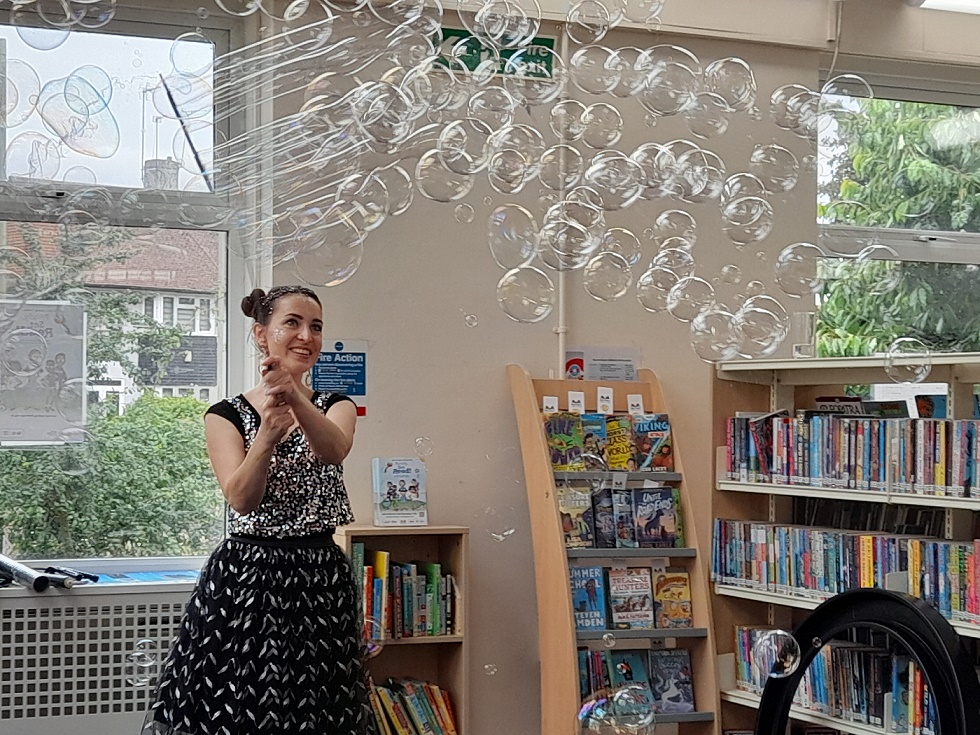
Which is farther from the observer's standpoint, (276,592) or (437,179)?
(437,179)

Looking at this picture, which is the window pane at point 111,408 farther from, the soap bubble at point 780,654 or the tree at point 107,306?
the soap bubble at point 780,654

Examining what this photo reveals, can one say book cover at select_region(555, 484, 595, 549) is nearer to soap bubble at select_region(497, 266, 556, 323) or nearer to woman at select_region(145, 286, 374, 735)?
soap bubble at select_region(497, 266, 556, 323)

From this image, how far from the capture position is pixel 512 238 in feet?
10.9

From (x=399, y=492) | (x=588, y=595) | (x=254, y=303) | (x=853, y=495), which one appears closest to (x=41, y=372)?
(x=399, y=492)

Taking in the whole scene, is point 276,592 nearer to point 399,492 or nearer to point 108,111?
point 108,111

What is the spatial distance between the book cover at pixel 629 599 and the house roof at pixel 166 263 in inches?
66.3

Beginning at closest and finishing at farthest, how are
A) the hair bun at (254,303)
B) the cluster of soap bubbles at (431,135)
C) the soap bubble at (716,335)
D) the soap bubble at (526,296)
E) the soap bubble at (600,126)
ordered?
1. the hair bun at (254,303)
2. the cluster of soap bubbles at (431,135)
3. the soap bubble at (526,296)
4. the soap bubble at (600,126)
5. the soap bubble at (716,335)

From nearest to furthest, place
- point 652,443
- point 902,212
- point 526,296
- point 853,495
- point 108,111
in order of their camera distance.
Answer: point 108,111
point 526,296
point 853,495
point 652,443
point 902,212

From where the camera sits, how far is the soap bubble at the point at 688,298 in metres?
4.05

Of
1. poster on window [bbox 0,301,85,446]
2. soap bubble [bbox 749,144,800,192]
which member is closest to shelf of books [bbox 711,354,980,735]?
soap bubble [bbox 749,144,800,192]

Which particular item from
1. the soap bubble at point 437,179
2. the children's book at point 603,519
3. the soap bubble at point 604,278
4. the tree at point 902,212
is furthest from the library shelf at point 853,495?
the soap bubble at point 437,179

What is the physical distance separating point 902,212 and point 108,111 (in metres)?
3.17

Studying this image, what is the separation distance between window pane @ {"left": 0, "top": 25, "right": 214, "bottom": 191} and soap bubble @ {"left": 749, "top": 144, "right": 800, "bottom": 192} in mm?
1589

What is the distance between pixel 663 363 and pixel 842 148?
1188mm
